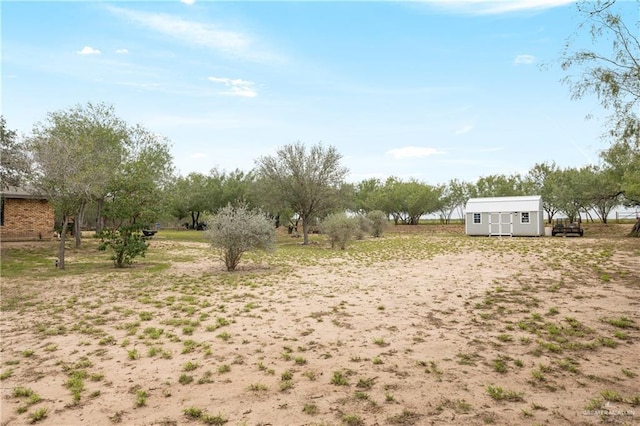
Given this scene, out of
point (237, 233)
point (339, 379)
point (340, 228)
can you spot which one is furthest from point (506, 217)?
point (339, 379)

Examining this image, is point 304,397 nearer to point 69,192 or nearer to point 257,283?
point 257,283

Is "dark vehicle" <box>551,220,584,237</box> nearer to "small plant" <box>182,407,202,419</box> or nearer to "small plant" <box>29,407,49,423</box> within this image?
"small plant" <box>182,407,202,419</box>

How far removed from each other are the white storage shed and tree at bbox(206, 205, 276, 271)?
2753 centimetres

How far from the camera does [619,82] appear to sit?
8.36 metres

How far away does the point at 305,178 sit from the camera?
85.1 ft

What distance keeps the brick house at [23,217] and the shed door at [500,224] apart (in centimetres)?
3559

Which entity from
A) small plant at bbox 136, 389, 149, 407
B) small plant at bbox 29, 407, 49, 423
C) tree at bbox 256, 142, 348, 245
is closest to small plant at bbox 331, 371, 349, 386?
small plant at bbox 136, 389, 149, 407

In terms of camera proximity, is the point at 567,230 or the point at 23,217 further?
the point at 567,230

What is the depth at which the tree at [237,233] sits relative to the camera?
12953mm

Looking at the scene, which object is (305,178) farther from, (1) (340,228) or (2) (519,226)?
(2) (519,226)

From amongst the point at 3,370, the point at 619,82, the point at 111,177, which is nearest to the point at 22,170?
the point at 111,177

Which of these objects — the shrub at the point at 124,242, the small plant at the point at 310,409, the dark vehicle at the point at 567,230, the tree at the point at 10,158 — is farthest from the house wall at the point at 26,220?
the dark vehicle at the point at 567,230

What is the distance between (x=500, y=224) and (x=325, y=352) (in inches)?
1325

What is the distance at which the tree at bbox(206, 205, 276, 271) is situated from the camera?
42.5ft
